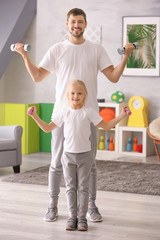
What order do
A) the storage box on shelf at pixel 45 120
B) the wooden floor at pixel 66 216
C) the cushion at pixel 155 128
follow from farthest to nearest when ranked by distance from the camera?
the storage box on shelf at pixel 45 120 → the cushion at pixel 155 128 → the wooden floor at pixel 66 216

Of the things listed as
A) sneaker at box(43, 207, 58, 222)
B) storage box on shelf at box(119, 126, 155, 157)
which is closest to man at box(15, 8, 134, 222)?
sneaker at box(43, 207, 58, 222)

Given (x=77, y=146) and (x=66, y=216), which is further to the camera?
(x=66, y=216)

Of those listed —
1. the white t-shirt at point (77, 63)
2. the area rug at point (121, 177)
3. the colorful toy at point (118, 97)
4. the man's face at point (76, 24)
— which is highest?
the man's face at point (76, 24)

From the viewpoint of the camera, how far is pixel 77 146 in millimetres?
3408

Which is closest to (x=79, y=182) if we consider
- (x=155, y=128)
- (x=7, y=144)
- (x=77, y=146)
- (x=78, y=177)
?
(x=78, y=177)

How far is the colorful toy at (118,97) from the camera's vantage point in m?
7.20

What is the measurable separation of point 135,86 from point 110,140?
0.85 meters

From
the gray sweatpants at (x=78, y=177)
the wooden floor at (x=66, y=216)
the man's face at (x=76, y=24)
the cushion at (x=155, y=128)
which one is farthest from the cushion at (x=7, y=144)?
the man's face at (x=76, y=24)

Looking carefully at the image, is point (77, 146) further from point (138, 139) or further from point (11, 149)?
point (138, 139)

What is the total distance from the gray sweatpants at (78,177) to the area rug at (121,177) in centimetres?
136

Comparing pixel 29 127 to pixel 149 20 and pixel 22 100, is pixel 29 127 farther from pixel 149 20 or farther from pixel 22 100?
pixel 149 20

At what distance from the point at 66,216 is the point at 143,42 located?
3985mm

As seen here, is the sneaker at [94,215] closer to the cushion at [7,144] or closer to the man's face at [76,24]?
the man's face at [76,24]

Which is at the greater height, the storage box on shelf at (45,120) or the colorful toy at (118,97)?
the colorful toy at (118,97)
